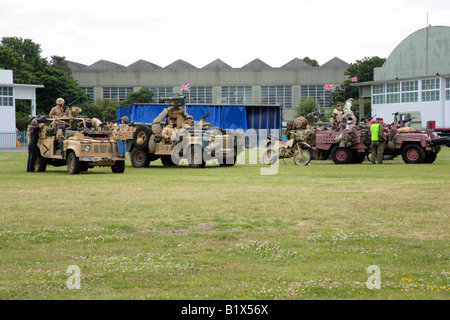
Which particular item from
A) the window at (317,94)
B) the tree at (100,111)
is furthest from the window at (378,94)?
the tree at (100,111)

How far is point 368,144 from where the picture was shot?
2647 centimetres

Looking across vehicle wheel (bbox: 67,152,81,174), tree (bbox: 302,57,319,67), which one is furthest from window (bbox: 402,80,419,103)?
vehicle wheel (bbox: 67,152,81,174)

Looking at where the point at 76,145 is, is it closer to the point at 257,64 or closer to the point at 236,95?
the point at 236,95

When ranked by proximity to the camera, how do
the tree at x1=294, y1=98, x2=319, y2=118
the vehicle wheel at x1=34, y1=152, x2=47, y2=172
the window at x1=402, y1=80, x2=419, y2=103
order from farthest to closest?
the tree at x1=294, y1=98, x2=319, y2=118
the window at x1=402, y1=80, x2=419, y2=103
the vehicle wheel at x1=34, y1=152, x2=47, y2=172

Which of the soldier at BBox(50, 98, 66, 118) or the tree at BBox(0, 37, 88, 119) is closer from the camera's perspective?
the soldier at BBox(50, 98, 66, 118)

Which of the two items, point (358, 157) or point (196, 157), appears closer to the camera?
point (196, 157)

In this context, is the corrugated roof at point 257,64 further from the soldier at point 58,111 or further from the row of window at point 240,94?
the soldier at point 58,111

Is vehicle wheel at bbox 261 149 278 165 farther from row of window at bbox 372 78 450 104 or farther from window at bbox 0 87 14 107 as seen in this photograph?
row of window at bbox 372 78 450 104

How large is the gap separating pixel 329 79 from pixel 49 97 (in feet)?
116

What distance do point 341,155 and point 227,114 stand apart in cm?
2355

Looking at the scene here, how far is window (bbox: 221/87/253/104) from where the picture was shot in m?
86.0

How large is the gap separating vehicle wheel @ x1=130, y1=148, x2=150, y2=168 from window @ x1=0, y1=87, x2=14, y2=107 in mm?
32928

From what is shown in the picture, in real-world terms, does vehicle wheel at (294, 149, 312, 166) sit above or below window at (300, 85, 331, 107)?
below

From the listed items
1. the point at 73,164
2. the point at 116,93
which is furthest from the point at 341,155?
the point at 116,93
